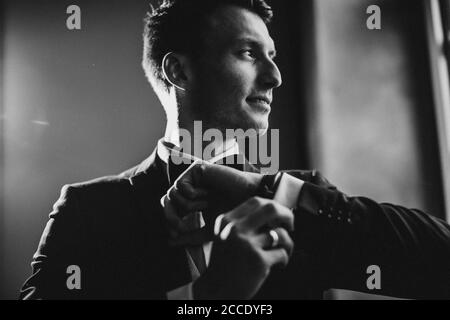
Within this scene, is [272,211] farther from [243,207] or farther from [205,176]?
[205,176]

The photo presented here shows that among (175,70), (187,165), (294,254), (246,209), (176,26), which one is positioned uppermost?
(176,26)

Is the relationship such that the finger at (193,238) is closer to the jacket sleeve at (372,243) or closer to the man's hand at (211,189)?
the man's hand at (211,189)

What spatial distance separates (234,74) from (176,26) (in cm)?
24

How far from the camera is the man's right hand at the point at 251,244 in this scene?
1.03 m

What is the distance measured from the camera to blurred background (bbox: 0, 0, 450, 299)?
1328 mm

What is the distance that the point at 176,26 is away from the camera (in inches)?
54.0

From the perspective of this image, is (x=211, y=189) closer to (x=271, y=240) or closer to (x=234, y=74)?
(x=271, y=240)

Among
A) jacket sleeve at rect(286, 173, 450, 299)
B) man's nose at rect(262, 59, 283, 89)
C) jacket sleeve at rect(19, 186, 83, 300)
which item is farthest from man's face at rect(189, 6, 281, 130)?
jacket sleeve at rect(19, 186, 83, 300)

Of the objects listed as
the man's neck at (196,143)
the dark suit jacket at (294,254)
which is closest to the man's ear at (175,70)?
the man's neck at (196,143)

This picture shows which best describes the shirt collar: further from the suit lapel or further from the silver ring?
the silver ring

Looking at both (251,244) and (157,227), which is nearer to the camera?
(251,244)

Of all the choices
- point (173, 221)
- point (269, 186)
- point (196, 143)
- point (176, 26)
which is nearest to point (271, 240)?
point (269, 186)
